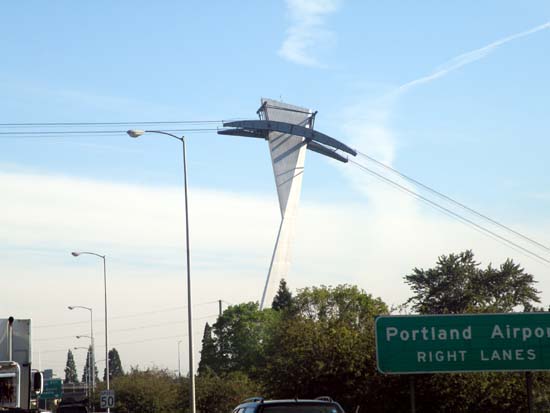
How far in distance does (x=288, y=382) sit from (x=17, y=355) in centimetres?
2222

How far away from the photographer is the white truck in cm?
Result: 1798

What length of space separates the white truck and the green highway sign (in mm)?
9638

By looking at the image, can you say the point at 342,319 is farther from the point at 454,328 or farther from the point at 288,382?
the point at 454,328

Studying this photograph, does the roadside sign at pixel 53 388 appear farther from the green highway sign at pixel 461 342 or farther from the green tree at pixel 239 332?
the green highway sign at pixel 461 342

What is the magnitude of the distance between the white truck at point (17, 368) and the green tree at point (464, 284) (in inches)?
2699

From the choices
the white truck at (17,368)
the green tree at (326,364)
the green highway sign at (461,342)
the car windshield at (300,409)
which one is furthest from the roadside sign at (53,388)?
the car windshield at (300,409)

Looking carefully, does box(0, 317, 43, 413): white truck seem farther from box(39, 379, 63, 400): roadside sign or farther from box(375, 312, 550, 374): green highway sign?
box(39, 379, 63, 400): roadside sign

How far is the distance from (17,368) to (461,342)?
474 inches

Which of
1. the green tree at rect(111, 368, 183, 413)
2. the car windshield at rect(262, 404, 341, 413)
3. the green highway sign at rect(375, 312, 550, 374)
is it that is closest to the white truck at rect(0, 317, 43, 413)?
the car windshield at rect(262, 404, 341, 413)

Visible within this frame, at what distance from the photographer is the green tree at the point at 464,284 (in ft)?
290

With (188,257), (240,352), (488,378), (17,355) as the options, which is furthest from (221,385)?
(240,352)

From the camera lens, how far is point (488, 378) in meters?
34.7

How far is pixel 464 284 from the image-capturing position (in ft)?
297

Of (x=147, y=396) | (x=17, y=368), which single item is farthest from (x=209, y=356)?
(x=17, y=368)
